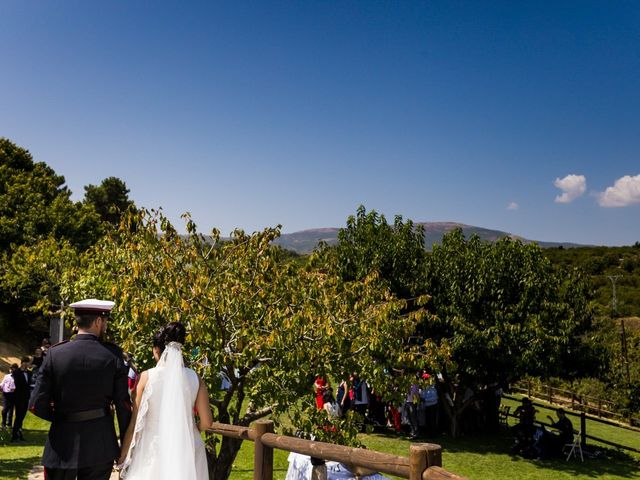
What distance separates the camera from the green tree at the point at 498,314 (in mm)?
20891

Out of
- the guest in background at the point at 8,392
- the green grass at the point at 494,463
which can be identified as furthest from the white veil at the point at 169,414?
the guest in background at the point at 8,392

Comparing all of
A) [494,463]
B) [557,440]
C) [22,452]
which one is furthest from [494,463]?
[22,452]

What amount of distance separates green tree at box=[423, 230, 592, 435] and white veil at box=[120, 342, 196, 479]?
1608 cm

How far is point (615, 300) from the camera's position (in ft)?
236

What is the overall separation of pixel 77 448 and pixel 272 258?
6229 millimetres

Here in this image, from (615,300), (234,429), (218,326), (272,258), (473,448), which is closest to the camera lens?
(234,429)

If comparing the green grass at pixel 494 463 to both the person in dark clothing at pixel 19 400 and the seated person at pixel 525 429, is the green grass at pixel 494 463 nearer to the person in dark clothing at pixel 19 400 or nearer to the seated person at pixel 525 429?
the seated person at pixel 525 429

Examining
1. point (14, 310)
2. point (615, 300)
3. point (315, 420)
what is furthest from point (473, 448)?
point (615, 300)

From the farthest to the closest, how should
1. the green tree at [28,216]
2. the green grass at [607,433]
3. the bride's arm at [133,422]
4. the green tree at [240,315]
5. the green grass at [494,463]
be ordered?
1. the green tree at [28,216]
2. the green grass at [607,433]
3. the green grass at [494,463]
4. the green tree at [240,315]
5. the bride's arm at [133,422]

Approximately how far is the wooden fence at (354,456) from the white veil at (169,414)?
1.41 m

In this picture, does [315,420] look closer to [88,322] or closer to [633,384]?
[88,322]

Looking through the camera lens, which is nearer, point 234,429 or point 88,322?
point 88,322

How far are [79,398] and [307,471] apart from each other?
15.7ft

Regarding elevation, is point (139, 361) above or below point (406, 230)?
below
